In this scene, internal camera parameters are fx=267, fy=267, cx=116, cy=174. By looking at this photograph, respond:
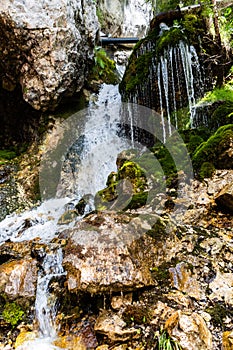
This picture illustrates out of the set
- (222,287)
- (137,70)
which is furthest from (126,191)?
(137,70)

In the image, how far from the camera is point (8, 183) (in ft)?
26.1

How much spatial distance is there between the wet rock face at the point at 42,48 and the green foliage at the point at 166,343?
7.63m

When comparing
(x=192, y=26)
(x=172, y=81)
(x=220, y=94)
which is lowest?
(x=220, y=94)

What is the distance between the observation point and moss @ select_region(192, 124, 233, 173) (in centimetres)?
491

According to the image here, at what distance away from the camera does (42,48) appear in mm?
7973

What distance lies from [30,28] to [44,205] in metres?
5.09

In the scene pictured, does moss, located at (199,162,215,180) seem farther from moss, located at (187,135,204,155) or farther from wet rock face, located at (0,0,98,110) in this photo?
wet rock face, located at (0,0,98,110)

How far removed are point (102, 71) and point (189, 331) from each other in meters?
10.9

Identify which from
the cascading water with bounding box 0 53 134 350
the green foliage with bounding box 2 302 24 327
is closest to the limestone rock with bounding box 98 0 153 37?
the cascading water with bounding box 0 53 134 350

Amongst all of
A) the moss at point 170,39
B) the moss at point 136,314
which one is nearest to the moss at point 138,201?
the moss at point 136,314

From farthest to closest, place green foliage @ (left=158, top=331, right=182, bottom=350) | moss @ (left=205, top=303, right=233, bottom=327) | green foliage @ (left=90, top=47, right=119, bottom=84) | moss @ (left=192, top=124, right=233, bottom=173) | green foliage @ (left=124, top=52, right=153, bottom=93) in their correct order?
green foliage @ (left=90, top=47, right=119, bottom=84) → green foliage @ (left=124, top=52, right=153, bottom=93) → moss @ (left=192, top=124, right=233, bottom=173) → moss @ (left=205, top=303, right=233, bottom=327) → green foliage @ (left=158, top=331, right=182, bottom=350)

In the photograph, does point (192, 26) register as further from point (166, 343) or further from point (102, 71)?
point (166, 343)

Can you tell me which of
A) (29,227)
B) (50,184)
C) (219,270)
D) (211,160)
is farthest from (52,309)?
(50,184)

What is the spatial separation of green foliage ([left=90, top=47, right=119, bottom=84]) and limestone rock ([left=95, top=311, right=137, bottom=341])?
10.0 meters
